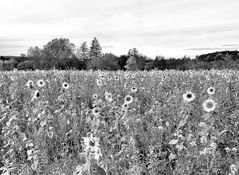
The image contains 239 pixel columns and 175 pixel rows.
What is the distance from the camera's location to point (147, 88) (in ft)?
29.7

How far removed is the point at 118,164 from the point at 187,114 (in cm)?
140

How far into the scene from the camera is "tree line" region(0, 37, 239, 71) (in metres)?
33.7

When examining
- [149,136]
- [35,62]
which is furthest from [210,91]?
[35,62]

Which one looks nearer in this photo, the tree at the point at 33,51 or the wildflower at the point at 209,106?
the wildflower at the point at 209,106

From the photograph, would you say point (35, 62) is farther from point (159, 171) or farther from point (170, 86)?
point (159, 171)

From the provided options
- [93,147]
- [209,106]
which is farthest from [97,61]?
[93,147]

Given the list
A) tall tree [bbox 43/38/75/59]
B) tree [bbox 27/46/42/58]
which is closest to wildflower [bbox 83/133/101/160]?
tall tree [bbox 43/38/75/59]

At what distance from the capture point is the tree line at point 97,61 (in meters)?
33.7

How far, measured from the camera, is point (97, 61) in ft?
183

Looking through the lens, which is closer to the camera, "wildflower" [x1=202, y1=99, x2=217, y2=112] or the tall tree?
"wildflower" [x1=202, y1=99, x2=217, y2=112]

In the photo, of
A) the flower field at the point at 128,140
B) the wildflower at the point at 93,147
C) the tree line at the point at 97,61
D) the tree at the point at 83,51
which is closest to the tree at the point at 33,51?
the tree line at the point at 97,61

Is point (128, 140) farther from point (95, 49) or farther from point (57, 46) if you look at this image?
point (95, 49)

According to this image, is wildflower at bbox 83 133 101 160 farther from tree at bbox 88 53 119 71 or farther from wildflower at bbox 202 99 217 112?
tree at bbox 88 53 119 71

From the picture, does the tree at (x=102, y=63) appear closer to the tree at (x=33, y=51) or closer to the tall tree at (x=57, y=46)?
the tall tree at (x=57, y=46)
